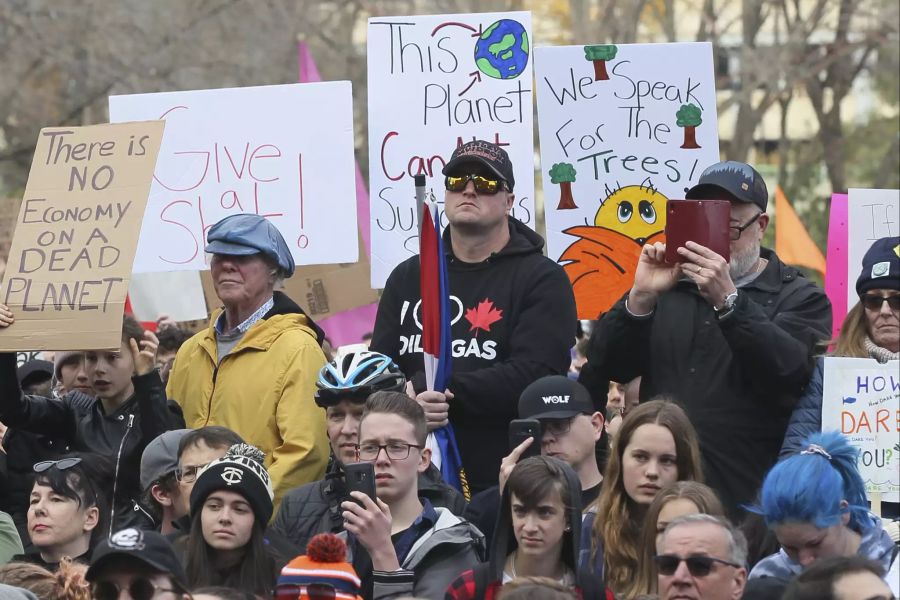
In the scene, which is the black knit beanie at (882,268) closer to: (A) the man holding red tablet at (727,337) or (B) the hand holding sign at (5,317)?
(A) the man holding red tablet at (727,337)

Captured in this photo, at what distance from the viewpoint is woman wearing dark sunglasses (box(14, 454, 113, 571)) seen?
716 cm

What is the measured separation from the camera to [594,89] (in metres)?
8.76

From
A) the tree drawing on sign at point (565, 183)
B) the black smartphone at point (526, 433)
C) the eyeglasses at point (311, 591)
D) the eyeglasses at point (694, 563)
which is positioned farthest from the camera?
the tree drawing on sign at point (565, 183)

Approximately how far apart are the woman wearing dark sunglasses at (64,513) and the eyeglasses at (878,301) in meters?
2.92

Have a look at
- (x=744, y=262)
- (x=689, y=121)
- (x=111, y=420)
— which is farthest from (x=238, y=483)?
(x=689, y=121)

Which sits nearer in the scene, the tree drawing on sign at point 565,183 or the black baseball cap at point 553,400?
the black baseball cap at point 553,400

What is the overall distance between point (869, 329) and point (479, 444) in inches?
60.2

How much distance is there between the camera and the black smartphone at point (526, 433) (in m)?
6.61

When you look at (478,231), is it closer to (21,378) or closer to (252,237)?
(252,237)

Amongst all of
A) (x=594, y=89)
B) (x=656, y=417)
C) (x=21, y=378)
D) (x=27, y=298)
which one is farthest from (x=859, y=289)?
(x=21, y=378)

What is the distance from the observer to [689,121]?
868 centimetres

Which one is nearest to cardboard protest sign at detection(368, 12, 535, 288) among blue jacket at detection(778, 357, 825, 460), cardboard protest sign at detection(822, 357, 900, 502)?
blue jacket at detection(778, 357, 825, 460)

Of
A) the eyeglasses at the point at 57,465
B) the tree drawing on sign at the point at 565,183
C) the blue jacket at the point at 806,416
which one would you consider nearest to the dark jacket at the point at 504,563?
the blue jacket at the point at 806,416

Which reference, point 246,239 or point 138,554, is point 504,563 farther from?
point 246,239
